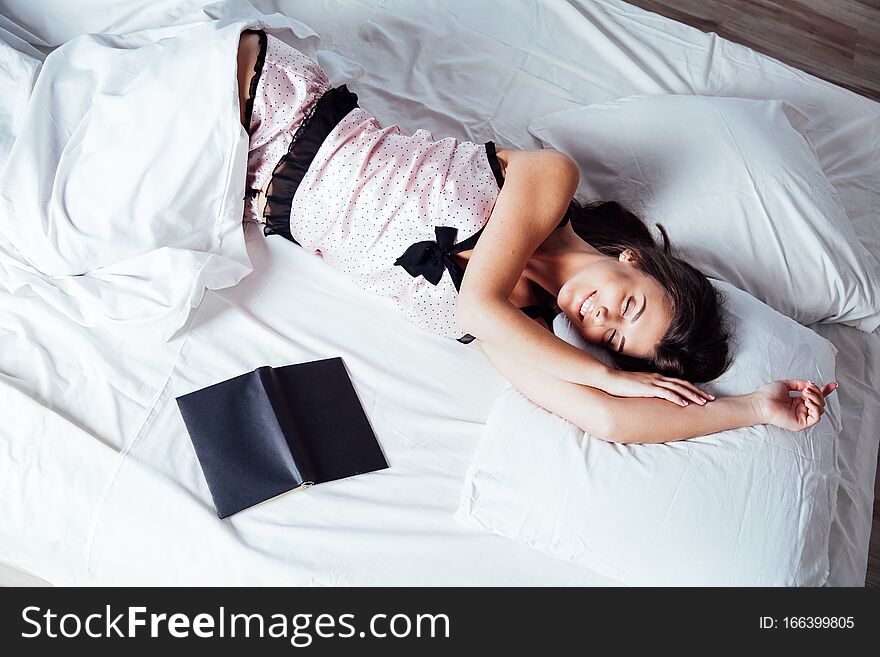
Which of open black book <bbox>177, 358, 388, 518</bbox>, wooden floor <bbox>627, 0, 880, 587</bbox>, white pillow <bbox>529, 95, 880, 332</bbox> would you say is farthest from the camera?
wooden floor <bbox>627, 0, 880, 587</bbox>

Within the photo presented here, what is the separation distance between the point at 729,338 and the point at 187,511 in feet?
2.93

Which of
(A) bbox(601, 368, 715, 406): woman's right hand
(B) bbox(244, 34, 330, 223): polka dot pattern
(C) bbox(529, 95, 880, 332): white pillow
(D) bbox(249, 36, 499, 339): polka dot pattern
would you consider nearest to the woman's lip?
(A) bbox(601, 368, 715, 406): woman's right hand

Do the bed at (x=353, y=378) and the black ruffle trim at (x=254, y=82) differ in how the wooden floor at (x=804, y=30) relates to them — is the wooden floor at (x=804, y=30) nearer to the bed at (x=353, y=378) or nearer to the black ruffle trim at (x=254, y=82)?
the bed at (x=353, y=378)

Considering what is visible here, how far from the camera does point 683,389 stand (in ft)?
3.91

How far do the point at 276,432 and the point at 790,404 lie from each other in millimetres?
807

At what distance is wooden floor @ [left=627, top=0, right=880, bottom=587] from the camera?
7.30 feet

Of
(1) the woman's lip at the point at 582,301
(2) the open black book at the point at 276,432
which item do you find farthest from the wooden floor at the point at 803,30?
(2) the open black book at the point at 276,432

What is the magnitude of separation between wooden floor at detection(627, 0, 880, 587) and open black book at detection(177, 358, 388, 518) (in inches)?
62.2

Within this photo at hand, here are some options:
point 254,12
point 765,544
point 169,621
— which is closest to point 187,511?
point 169,621

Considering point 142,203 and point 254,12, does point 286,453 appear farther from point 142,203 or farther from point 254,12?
point 254,12

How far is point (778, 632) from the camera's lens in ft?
3.64

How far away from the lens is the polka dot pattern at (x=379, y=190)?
132 cm

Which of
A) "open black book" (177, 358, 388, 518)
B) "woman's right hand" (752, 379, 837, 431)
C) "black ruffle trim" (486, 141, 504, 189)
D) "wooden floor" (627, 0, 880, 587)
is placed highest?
"wooden floor" (627, 0, 880, 587)

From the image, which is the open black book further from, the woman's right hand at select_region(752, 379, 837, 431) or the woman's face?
the woman's right hand at select_region(752, 379, 837, 431)
